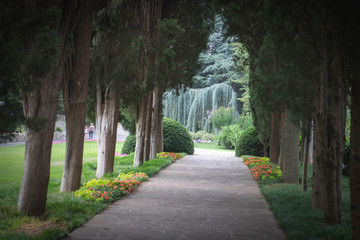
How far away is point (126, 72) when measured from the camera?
9148 mm

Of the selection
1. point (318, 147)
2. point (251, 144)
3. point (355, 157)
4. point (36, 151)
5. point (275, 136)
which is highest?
point (275, 136)

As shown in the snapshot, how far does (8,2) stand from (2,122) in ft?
4.19

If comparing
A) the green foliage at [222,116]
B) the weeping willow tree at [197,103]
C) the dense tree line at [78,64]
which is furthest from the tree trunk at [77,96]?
the green foliage at [222,116]

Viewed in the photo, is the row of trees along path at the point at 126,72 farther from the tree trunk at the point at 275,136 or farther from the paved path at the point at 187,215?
the tree trunk at the point at 275,136

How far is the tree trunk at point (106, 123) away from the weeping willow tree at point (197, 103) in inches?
789

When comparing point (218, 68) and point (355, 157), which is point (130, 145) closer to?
point (355, 157)

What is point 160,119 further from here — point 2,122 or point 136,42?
point 2,122

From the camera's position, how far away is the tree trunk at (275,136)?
1266cm

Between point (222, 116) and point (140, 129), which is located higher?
point (222, 116)

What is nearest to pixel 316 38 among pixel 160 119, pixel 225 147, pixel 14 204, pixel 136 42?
pixel 14 204

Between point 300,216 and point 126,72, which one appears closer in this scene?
point 300,216

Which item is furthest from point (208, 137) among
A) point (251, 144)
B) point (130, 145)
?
point (130, 145)

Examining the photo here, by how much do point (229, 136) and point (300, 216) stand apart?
2113 centimetres

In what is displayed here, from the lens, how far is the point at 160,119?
54.4ft
